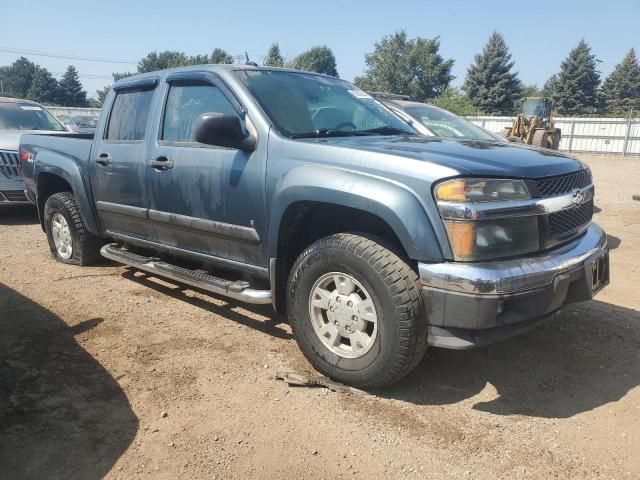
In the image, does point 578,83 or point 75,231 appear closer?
point 75,231

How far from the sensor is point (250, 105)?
3.52 metres

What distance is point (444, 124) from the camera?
270 inches

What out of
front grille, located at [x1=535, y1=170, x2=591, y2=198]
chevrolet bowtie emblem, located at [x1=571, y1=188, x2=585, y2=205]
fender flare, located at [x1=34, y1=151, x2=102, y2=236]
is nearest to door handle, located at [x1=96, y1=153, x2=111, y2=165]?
fender flare, located at [x1=34, y1=151, x2=102, y2=236]

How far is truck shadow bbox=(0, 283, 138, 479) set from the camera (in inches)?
96.3

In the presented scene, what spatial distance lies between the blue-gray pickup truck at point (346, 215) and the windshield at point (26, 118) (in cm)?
580

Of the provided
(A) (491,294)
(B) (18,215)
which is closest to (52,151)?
(B) (18,215)

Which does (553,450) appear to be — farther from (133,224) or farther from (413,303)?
(133,224)

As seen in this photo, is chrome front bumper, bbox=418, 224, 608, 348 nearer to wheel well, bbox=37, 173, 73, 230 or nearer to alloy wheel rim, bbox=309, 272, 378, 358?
alloy wheel rim, bbox=309, 272, 378, 358

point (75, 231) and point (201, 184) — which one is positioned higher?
point (201, 184)

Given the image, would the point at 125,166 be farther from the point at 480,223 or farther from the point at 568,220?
the point at 568,220

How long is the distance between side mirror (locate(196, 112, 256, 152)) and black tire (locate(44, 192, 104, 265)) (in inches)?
108

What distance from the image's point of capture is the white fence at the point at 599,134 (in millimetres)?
26891

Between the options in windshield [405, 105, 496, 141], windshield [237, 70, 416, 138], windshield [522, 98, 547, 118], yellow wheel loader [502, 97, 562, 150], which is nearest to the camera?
windshield [237, 70, 416, 138]

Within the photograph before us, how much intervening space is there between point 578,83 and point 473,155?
61490 millimetres
